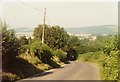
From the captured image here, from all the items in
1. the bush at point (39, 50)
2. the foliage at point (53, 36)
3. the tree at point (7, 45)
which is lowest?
the foliage at point (53, 36)

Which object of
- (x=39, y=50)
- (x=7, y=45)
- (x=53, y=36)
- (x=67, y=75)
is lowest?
(x=53, y=36)

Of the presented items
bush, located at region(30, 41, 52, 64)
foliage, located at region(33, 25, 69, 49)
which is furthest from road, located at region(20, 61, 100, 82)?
foliage, located at region(33, 25, 69, 49)

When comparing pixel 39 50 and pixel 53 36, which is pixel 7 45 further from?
pixel 53 36

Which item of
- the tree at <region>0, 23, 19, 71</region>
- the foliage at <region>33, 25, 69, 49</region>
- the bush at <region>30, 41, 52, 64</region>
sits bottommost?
the foliage at <region>33, 25, 69, 49</region>

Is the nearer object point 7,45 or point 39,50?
point 7,45

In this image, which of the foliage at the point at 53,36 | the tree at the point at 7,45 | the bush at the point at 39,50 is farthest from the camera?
the foliage at the point at 53,36

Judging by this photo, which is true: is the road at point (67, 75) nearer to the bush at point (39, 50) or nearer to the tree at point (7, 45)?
the tree at point (7, 45)

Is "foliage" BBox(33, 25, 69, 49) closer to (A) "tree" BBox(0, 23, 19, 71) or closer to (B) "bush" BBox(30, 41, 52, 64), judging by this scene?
(B) "bush" BBox(30, 41, 52, 64)

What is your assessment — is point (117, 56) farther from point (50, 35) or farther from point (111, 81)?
point (50, 35)

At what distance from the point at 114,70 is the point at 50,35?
174 feet

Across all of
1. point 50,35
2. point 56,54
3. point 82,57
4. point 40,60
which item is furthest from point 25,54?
point 82,57

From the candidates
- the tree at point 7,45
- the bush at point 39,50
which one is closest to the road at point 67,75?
the tree at point 7,45

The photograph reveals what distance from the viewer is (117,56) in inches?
738

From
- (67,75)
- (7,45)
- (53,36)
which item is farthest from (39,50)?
(53,36)
